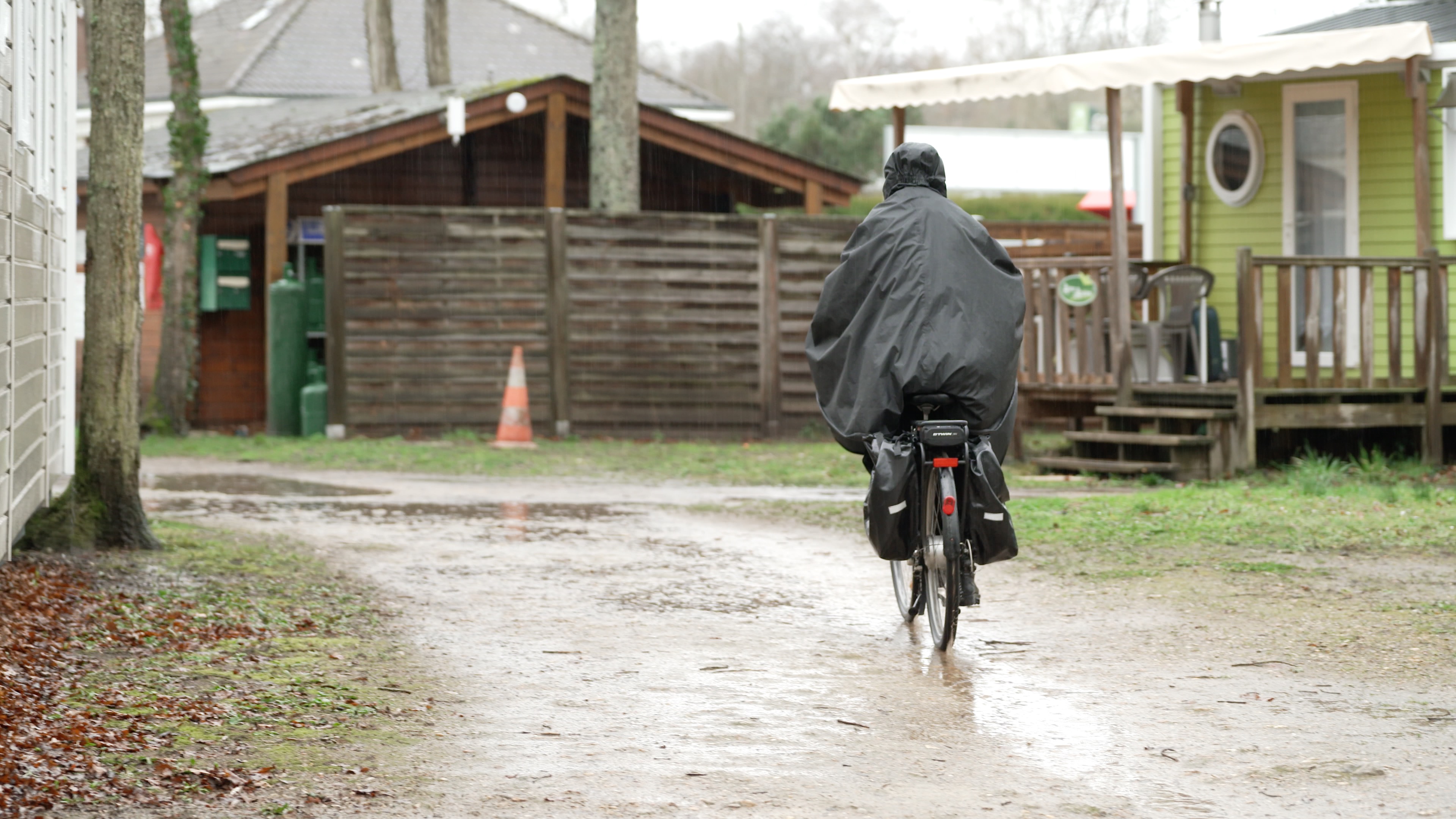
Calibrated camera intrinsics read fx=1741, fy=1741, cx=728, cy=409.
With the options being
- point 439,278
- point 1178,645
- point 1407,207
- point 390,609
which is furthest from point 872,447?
point 439,278

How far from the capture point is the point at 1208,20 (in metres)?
15.7

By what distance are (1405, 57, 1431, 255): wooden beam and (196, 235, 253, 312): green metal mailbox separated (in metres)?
12.6

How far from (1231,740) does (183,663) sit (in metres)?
3.57

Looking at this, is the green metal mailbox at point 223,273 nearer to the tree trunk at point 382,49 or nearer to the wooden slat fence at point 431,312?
the wooden slat fence at point 431,312

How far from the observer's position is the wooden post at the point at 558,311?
1800 cm

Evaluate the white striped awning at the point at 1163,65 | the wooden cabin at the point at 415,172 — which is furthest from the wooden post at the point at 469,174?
the white striped awning at the point at 1163,65

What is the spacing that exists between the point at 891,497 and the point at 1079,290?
7.95 m

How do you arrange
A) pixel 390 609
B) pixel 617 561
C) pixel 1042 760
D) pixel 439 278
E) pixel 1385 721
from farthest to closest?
pixel 439 278 < pixel 617 561 < pixel 390 609 < pixel 1385 721 < pixel 1042 760

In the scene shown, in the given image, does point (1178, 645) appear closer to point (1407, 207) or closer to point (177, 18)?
point (1407, 207)

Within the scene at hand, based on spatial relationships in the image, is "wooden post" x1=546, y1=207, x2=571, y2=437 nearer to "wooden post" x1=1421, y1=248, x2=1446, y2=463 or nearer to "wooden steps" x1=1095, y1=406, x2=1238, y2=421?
"wooden steps" x1=1095, y1=406, x2=1238, y2=421

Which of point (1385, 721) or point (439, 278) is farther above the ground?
point (439, 278)

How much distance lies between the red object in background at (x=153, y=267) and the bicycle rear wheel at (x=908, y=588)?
14841 millimetres

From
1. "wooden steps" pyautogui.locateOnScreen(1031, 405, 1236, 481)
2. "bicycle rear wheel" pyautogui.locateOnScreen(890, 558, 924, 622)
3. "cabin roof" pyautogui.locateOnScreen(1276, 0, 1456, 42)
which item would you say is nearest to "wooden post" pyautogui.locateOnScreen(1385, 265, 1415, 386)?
"wooden steps" pyautogui.locateOnScreen(1031, 405, 1236, 481)

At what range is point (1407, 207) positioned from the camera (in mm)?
15195
